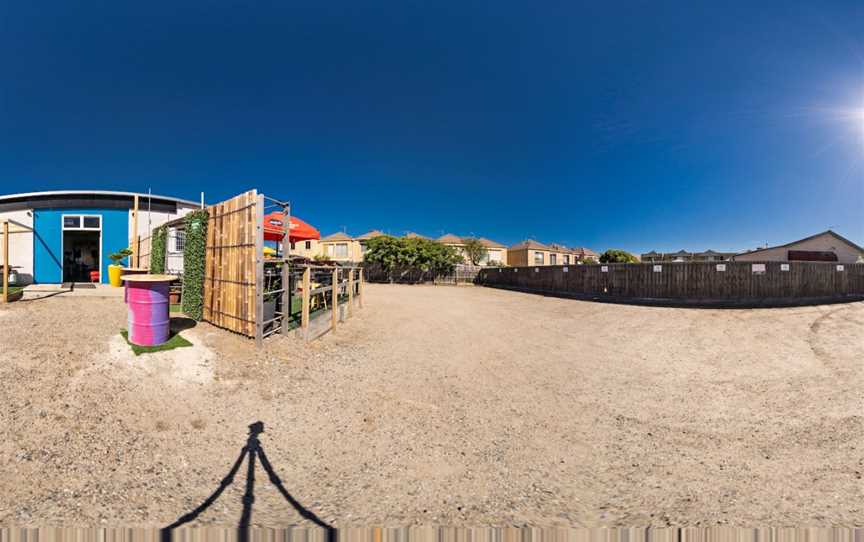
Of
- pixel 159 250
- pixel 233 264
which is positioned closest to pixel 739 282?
pixel 233 264

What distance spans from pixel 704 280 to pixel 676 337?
4923 millimetres

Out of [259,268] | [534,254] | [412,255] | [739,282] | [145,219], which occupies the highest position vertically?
[534,254]

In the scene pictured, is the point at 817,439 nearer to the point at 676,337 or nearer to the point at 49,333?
the point at 676,337

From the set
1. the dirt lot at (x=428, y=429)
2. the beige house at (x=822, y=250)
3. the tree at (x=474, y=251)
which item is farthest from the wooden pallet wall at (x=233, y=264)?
the tree at (x=474, y=251)

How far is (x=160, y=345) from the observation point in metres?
5.40

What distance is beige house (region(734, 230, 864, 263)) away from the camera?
2467 centimetres

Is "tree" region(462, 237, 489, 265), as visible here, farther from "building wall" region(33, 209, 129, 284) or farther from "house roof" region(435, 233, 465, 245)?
"building wall" region(33, 209, 129, 284)

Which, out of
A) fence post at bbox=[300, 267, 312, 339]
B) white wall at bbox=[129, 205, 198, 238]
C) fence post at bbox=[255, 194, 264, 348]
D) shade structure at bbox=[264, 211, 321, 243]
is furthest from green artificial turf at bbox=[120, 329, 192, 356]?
white wall at bbox=[129, 205, 198, 238]

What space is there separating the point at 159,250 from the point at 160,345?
23.2 ft

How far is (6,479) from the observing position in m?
2.62

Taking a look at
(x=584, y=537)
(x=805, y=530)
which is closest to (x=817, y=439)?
(x=805, y=530)

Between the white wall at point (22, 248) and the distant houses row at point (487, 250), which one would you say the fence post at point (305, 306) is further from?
the distant houses row at point (487, 250)

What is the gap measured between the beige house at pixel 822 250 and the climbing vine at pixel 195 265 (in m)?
33.7

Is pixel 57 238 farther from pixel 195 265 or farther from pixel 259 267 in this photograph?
pixel 259 267
